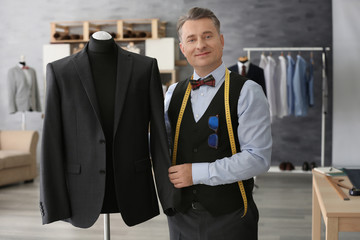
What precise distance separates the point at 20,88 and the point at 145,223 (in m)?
3.62

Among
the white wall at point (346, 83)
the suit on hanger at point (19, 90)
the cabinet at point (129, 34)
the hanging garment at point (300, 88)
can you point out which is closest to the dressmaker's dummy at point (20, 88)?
the suit on hanger at point (19, 90)

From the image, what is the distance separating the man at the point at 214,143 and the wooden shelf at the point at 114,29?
15.8 feet

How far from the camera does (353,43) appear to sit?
6277 millimetres

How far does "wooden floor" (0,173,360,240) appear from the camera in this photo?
12.4ft

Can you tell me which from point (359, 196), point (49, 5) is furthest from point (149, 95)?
point (49, 5)

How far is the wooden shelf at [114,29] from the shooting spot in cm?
660

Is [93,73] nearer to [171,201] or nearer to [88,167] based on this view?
[88,167]

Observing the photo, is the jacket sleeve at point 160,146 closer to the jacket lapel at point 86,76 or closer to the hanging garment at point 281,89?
the jacket lapel at point 86,76

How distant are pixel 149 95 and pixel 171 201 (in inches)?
16.4

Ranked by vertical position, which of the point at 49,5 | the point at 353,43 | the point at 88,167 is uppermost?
the point at 49,5

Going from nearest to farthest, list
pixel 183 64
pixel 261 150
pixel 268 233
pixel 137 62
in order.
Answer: pixel 261 150 < pixel 137 62 < pixel 268 233 < pixel 183 64

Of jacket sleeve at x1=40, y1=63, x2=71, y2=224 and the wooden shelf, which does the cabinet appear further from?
jacket sleeve at x1=40, y1=63, x2=71, y2=224

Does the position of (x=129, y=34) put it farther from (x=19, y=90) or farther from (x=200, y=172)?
(x=200, y=172)

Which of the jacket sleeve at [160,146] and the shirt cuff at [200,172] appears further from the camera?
the jacket sleeve at [160,146]
